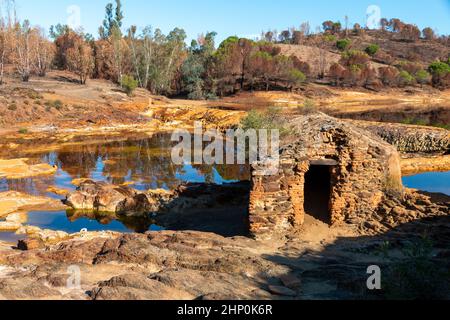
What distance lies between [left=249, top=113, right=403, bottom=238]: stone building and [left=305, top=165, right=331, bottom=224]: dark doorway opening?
0.10 meters

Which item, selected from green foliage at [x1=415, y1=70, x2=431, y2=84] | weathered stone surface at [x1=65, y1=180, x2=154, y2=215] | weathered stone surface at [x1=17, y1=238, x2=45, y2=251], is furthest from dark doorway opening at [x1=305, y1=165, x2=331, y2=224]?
green foliage at [x1=415, y1=70, x2=431, y2=84]

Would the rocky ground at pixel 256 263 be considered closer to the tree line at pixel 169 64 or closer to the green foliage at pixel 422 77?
the tree line at pixel 169 64

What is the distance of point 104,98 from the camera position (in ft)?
181

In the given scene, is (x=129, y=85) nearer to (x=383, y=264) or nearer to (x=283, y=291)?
(x=383, y=264)

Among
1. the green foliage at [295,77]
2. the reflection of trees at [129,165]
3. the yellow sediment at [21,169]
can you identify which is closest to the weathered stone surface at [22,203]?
the reflection of trees at [129,165]

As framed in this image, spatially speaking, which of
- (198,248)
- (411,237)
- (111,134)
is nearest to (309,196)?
(411,237)

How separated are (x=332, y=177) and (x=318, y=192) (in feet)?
6.41

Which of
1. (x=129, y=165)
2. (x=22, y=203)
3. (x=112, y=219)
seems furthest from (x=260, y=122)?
(x=22, y=203)

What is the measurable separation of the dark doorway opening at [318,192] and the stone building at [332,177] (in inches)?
3.8

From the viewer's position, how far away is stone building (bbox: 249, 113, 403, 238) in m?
13.6

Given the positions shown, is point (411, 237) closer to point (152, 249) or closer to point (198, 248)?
point (198, 248)

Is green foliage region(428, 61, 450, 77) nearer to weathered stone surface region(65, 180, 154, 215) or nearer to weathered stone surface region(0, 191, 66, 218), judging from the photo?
weathered stone surface region(65, 180, 154, 215)

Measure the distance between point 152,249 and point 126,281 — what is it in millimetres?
2660

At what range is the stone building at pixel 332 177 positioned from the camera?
44.5 ft
